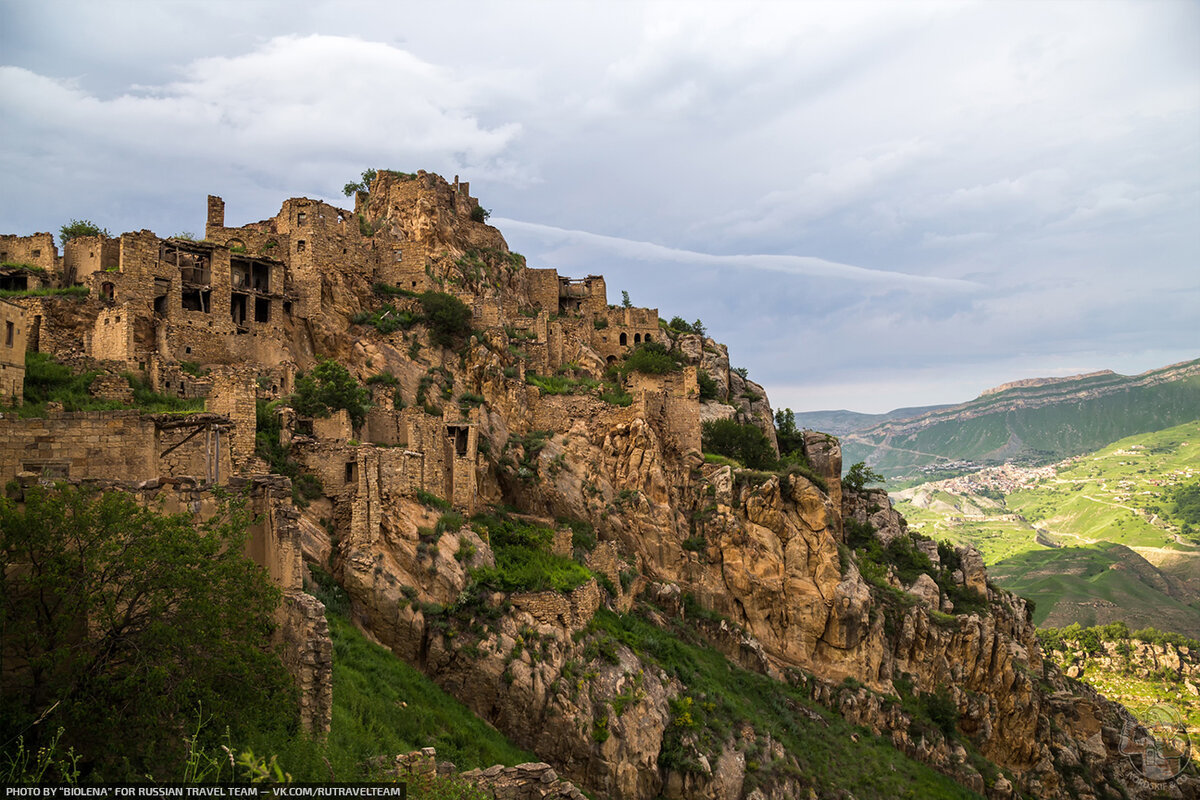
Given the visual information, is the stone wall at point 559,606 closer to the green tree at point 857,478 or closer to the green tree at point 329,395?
the green tree at point 329,395

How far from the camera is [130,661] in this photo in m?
11.5

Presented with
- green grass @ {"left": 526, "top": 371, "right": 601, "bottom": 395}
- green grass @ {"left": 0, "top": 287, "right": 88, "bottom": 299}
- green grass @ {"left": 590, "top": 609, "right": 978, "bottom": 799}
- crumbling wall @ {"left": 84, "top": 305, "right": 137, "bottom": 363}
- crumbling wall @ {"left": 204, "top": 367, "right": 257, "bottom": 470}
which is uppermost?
green grass @ {"left": 0, "top": 287, "right": 88, "bottom": 299}

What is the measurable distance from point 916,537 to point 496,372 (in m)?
40.0

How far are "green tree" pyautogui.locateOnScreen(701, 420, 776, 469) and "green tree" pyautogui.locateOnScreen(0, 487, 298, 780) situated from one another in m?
41.3

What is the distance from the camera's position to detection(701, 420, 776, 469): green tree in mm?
→ 52531

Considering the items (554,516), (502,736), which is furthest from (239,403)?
(554,516)

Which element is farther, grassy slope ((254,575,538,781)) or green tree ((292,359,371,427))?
green tree ((292,359,371,427))

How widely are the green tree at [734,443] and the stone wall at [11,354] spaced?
36.8 metres

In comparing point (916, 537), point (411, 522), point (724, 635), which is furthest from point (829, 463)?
point (411, 522)

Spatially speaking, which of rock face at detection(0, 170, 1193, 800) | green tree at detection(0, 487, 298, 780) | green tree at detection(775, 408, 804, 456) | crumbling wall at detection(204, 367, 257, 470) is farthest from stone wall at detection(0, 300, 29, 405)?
green tree at detection(775, 408, 804, 456)

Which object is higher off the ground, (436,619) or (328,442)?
(328,442)

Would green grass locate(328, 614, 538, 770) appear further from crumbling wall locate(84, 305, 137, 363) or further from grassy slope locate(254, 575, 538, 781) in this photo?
crumbling wall locate(84, 305, 137, 363)

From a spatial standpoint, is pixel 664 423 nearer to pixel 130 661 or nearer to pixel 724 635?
pixel 724 635

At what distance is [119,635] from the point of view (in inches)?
449
